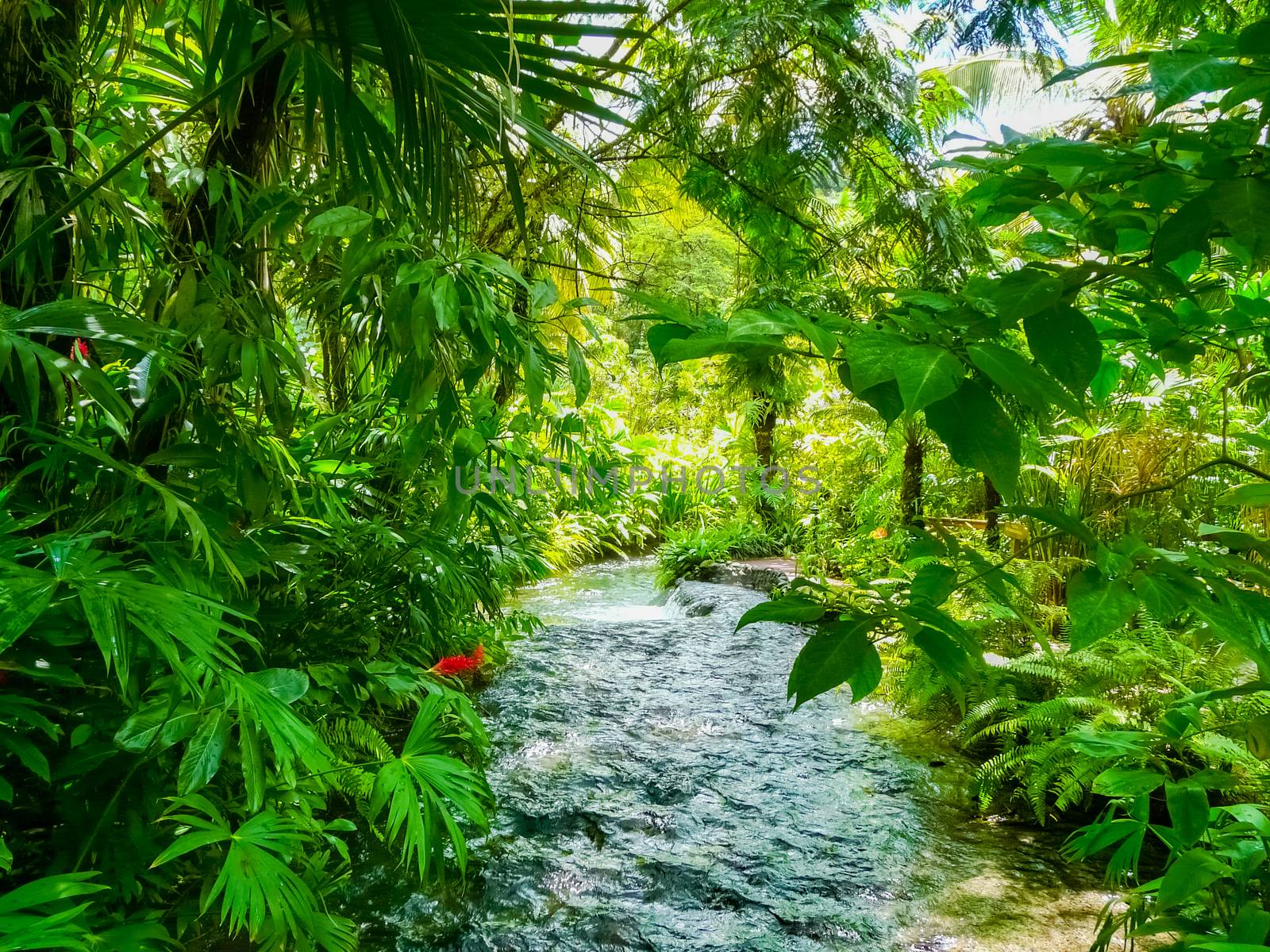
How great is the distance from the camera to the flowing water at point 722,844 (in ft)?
6.92

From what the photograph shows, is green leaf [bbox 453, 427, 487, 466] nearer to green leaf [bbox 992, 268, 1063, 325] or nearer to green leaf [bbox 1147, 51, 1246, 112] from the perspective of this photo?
green leaf [bbox 992, 268, 1063, 325]

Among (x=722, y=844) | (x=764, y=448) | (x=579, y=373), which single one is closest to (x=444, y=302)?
(x=579, y=373)

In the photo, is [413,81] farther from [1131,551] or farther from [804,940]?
[804,940]

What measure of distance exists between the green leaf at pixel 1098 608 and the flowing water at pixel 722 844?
1959 millimetres

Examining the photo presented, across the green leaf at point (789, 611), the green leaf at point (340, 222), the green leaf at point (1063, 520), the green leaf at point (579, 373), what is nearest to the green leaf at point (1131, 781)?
the green leaf at point (1063, 520)

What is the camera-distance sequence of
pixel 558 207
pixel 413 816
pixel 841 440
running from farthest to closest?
pixel 841 440 → pixel 558 207 → pixel 413 816

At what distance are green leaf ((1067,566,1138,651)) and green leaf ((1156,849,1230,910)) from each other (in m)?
0.90

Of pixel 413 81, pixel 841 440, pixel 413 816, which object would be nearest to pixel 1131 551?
pixel 413 81

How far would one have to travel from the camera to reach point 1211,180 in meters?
0.51

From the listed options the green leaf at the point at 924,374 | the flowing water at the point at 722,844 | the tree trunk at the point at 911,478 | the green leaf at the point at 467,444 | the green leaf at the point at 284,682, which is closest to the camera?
the green leaf at the point at 924,374

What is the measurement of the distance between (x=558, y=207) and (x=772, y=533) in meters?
6.35

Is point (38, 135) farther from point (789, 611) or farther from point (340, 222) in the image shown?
point (789, 611)

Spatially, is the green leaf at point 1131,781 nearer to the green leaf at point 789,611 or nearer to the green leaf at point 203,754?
the green leaf at point 789,611

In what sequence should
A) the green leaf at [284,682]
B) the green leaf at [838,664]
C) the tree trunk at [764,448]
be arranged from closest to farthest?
the green leaf at [838,664] < the green leaf at [284,682] < the tree trunk at [764,448]
